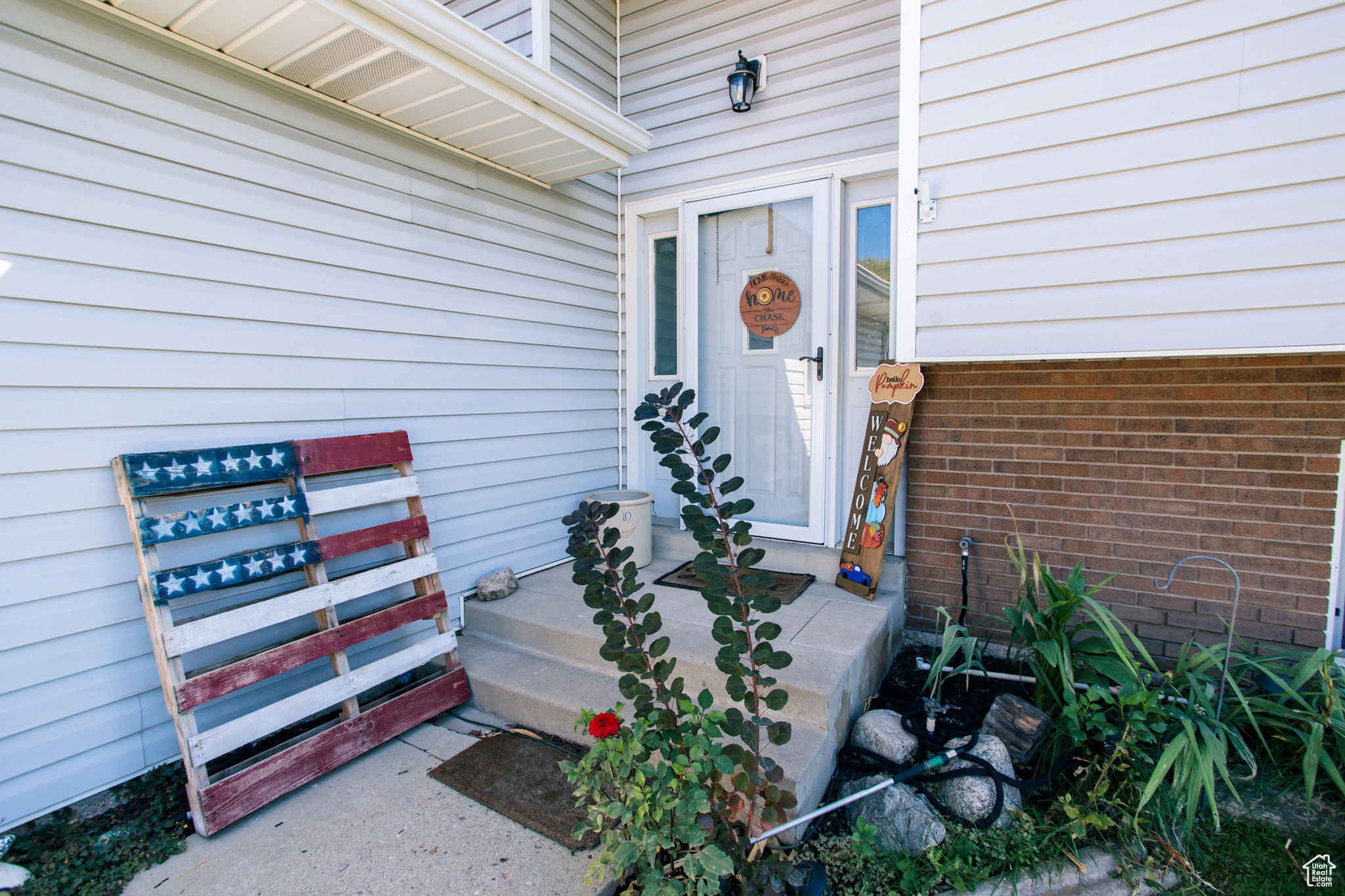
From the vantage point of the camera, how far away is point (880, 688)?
265 cm

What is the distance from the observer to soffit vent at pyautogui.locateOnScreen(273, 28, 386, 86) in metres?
2.08

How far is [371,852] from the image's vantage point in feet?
5.94

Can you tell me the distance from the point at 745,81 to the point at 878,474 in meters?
2.28

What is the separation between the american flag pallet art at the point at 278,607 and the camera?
1.91 metres

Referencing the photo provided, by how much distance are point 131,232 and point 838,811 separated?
3.02 metres

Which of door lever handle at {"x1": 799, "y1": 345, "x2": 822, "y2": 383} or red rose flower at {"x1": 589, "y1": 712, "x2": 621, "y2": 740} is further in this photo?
door lever handle at {"x1": 799, "y1": 345, "x2": 822, "y2": 383}

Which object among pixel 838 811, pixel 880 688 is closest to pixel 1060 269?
pixel 880 688

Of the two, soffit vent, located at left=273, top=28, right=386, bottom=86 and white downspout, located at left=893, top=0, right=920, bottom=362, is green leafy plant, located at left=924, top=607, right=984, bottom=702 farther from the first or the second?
soffit vent, located at left=273, top=28, right=386, bottom=86

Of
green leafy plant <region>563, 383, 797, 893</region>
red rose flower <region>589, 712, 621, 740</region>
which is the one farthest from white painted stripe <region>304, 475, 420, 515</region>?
red rose flower <region>589, 712, 621, 740</region>

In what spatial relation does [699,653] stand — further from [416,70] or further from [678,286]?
[416,70]

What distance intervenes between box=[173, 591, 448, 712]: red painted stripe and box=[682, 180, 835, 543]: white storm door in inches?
73.5

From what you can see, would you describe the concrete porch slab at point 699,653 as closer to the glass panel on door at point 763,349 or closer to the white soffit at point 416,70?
the glass panel on door at point 763,349

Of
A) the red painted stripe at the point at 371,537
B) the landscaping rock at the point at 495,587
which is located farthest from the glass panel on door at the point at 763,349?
the red painted stripe at the point at 371,537

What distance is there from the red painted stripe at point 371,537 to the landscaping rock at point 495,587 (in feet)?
1.96
